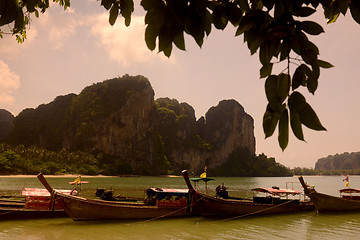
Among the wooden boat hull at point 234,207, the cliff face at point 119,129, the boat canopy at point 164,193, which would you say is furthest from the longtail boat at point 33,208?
the cliff face at point 119,129

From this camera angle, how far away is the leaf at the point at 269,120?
939mm

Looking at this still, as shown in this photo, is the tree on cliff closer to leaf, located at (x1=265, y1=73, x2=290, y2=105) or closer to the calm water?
leaf, located at (x1=265, y1=73, x2=290, y2=105)

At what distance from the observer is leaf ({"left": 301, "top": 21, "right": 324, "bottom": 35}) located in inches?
39.1

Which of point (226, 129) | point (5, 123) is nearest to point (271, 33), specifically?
point (226, 129)

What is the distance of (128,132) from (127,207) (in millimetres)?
79537

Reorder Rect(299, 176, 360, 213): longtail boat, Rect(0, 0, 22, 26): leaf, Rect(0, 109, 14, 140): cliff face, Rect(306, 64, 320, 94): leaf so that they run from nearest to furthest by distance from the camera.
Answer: Rect(306, 64, 320, 94): leaf, Rect(0, 0, 22, 26): leaf, Rect(299, 176, 360, 213): longtail boat, Rect(0, 109, 14, 140): cliff face

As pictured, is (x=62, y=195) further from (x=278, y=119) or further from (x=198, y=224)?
(x=278, y=119)

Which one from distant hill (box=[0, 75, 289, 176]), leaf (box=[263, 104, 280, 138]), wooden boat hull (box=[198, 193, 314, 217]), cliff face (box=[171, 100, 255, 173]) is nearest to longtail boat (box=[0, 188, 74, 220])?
wooden boat hull (box=[198, 193, 314, 217])

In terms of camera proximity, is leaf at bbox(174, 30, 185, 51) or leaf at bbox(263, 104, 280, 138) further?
leaf at bbox(174, 30, 185, 51)

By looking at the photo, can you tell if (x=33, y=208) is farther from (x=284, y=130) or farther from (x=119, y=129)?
(x=119, y=129)

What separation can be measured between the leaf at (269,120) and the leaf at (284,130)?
2 centimetres

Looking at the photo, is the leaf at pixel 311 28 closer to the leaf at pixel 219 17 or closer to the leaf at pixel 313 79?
the leaf at pixel 313 79

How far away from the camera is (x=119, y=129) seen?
90750mm

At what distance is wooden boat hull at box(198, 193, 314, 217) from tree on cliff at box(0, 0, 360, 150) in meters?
14.6
